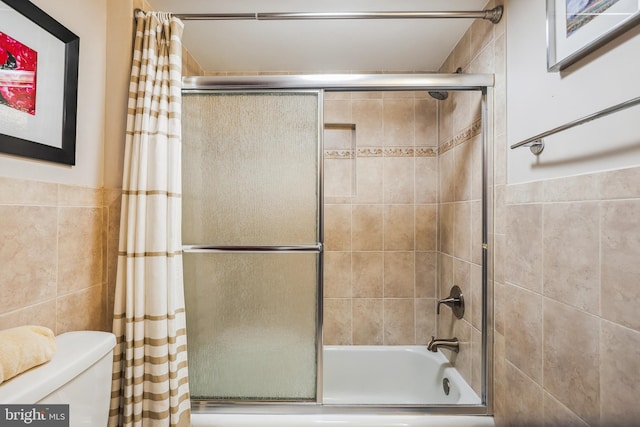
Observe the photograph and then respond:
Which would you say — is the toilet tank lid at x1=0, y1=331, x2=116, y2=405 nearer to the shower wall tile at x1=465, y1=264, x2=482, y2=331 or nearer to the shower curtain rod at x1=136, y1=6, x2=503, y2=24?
the shower curtain rod at x1=136, y1=6, x2=503, y2=24

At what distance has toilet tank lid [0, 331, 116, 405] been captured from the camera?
75 centimetres

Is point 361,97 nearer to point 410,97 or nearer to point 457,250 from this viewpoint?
point 410,97

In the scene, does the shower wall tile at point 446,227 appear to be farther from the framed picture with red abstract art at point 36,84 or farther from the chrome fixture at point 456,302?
the framed picture with red abstract art at point 36,84

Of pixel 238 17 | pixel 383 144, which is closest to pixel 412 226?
pixel 383 144

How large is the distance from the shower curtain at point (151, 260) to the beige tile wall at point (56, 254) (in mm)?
119

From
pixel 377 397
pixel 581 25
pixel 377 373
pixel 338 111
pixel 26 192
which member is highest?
pixel 338 111

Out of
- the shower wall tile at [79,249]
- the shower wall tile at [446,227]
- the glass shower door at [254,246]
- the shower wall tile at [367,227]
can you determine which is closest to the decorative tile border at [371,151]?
the shower wall tile at [367,227]

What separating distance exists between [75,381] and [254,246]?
0.74 m

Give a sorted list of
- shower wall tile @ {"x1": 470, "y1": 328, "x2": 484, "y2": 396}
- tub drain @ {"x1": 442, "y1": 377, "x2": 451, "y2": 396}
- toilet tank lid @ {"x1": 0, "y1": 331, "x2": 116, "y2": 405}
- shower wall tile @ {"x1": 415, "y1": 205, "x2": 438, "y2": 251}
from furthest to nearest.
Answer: shower wall tile @ {"x1": 415, "y1": 205, "x2": 438, "y2": 251}, tub drain @ {"x1": 442, "y1": 377, "x2": 451, "y2": 396}, shower wall tile @ {"x1": 470, "y1": 328, "x2": 484, "y2": 396}, toilet tank lid @ {"x1": 0, "y1": 331, "x2": 116, "y2": 405}

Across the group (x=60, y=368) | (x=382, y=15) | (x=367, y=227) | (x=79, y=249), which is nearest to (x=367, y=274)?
(x=367, y=227)

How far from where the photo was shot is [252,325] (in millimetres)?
1467

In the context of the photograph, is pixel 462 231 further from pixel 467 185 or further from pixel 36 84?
pixel 36 84

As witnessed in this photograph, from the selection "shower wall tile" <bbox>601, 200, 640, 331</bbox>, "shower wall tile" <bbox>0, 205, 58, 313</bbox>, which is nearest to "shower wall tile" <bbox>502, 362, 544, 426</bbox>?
"shower wall tile" <bbox>601, 200, 640, 331</bbox>

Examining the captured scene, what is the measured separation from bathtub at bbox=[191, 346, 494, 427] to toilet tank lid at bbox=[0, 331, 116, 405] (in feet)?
1.97
